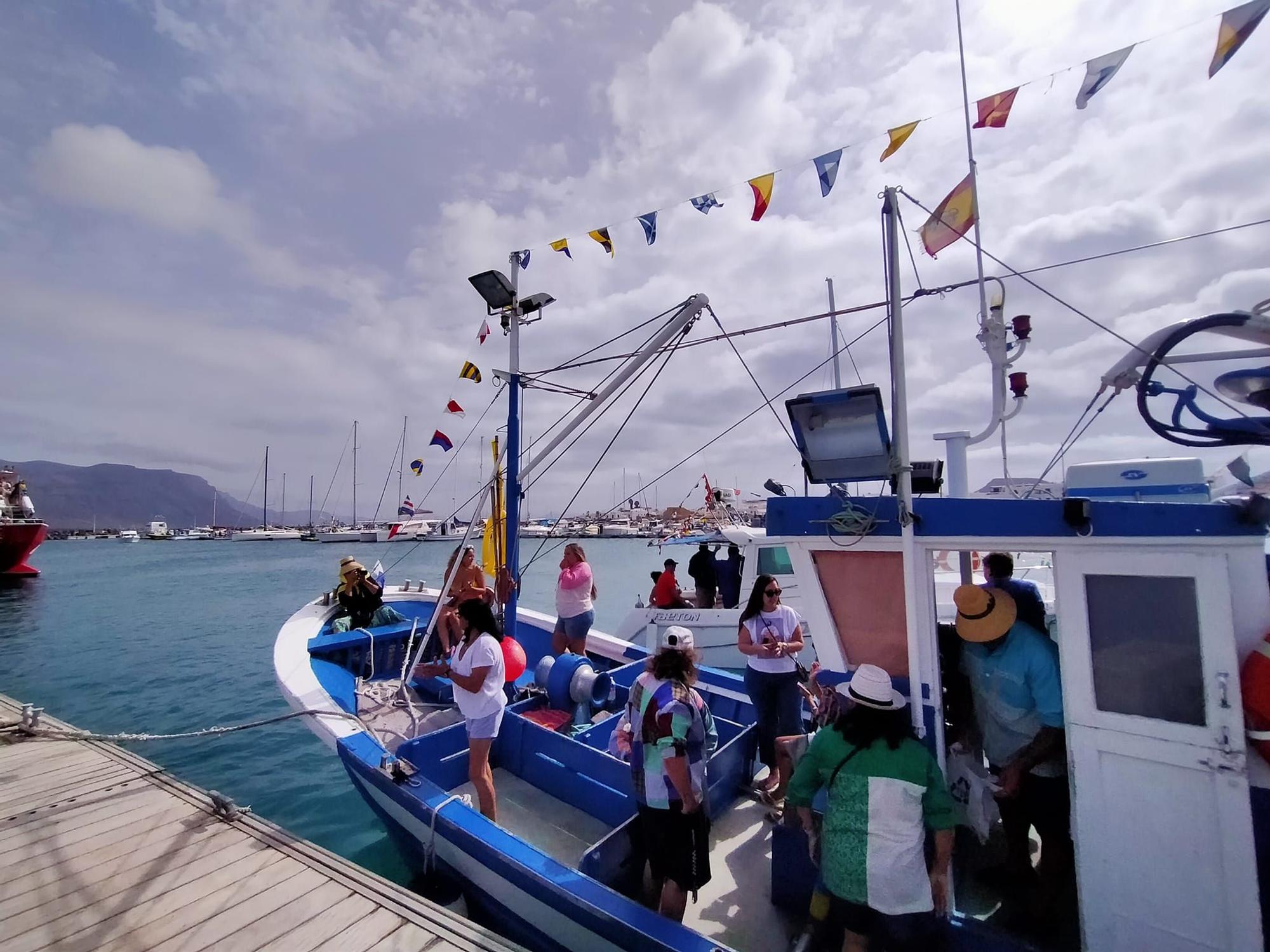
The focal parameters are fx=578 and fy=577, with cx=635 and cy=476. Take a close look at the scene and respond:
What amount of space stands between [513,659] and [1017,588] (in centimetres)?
446

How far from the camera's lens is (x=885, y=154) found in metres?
5.30

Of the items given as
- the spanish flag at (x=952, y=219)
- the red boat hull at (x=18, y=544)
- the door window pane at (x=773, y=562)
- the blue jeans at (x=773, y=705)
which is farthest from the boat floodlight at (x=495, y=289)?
the red boat hull at (x=18, y=544)

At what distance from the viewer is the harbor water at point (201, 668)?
7.05 metres

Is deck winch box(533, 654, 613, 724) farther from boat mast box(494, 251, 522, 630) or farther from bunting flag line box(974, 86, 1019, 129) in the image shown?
bunting flag line box(974, 86, 1019, 129)

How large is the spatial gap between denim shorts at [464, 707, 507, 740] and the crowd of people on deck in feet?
0.03

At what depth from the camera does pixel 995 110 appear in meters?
4.99

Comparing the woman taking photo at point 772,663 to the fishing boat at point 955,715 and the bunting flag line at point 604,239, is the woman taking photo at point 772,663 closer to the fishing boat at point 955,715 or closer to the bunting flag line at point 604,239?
the fishing boat at point 955,715

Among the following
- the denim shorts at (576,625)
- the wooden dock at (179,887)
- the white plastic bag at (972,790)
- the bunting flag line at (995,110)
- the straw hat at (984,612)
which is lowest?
the wooden dock at (179,887)

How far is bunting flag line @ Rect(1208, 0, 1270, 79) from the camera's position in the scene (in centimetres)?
372

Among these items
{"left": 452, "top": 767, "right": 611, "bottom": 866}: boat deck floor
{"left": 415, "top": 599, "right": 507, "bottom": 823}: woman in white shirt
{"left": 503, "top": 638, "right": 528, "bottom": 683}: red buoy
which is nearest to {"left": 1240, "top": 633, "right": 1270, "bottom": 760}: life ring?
{"left": 452, "top": 767, "right": 611, "bottom": 866}: boat deck floor

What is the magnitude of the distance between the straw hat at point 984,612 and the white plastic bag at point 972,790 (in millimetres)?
718

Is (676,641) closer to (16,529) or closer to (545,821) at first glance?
(545,821)

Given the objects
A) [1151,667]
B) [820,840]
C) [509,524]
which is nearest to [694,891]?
[820,840]

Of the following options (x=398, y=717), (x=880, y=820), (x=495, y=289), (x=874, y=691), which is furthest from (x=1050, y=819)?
(x=495, y=289)
